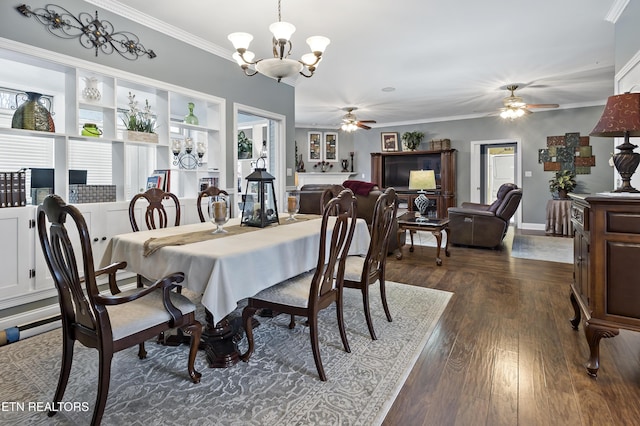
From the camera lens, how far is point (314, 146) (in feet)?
31.5

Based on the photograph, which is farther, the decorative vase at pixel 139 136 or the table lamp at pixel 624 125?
the decorative vase at pixel 139 136

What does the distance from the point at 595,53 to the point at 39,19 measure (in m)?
5.80

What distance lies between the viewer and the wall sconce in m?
3.75

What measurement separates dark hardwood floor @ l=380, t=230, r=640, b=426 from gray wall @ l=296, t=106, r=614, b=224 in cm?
500

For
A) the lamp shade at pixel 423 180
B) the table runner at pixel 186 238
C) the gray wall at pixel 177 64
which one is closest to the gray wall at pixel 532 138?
the lamp shade at pixel 423 180

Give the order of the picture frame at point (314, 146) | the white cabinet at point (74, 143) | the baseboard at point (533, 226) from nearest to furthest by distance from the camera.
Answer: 1. the white cabinet at point (74, 143)
2. the baseboard at point (533, 226)
3. the picture frame at point (314, 146)

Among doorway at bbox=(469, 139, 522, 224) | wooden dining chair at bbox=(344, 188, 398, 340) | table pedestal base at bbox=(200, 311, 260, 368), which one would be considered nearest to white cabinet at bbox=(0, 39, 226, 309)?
table pedestal base at bbox=(200, 311, 260, 368)

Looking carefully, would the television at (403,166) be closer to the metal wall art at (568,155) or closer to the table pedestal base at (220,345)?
the metal wall art at (568,155)

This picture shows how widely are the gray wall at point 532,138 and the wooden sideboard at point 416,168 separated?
0.29m

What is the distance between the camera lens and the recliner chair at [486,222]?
5098 mm

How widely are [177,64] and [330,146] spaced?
248 inches

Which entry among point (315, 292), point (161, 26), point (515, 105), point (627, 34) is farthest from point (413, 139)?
A: point (315, 292)

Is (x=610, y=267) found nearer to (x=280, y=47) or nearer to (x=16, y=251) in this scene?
(x=280, y=47)

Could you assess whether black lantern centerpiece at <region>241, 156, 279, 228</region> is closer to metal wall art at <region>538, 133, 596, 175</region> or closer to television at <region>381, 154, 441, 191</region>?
television at <region>381, 154, 441, 191</region>
